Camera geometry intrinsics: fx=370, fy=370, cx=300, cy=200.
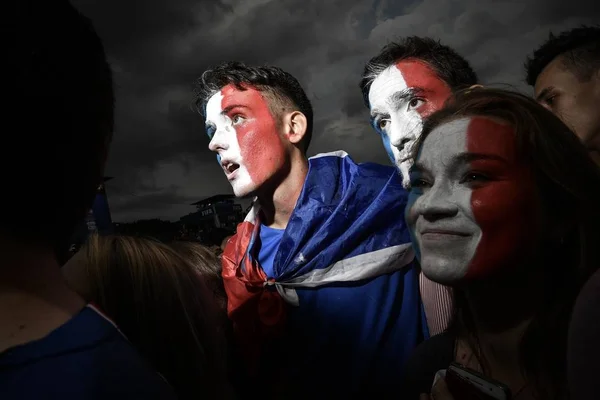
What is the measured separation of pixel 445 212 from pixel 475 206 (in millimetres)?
75

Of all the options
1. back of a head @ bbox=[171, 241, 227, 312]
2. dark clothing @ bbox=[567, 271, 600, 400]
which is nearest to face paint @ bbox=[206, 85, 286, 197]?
back of a head @ bbox=[171, 241, 227, 312]

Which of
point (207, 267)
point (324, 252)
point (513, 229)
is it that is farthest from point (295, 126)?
point (513, 229)

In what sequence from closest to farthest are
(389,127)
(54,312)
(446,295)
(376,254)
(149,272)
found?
(54,312)
(149,272)
(446,295)
(376,254)
(389,127)

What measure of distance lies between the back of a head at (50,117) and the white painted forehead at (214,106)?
142 centimetres

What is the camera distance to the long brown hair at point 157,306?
1.33 metres

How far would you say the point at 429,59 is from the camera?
6.05ft

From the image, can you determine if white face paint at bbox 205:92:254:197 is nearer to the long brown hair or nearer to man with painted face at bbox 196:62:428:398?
man with painted face at bbox 196:62:428:398

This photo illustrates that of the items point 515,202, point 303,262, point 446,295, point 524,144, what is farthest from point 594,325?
point 303,262

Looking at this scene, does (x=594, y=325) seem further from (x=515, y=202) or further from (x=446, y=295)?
(x=446, y=295)

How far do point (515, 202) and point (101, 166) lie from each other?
954 mm

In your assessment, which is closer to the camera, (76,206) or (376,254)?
(76,206)

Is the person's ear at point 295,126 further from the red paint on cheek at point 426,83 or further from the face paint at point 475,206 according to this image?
the face paint at point 475,206

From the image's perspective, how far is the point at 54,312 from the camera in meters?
0.57

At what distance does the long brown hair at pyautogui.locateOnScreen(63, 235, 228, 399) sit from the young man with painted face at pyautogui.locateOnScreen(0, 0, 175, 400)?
759mm
